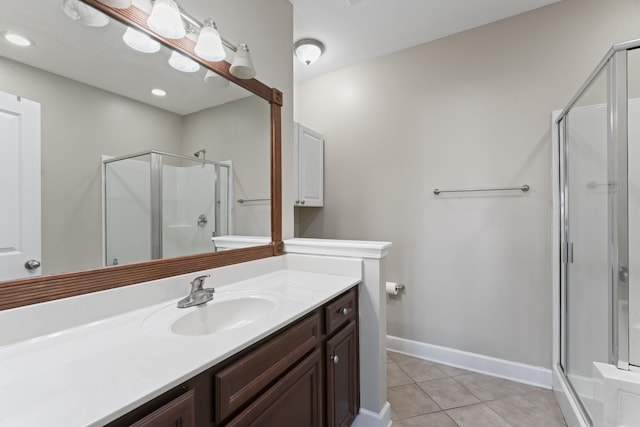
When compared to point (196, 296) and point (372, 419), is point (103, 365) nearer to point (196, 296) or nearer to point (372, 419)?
point (196, 296)

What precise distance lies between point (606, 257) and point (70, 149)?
2.09 meters

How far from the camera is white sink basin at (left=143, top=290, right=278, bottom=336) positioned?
0.95m

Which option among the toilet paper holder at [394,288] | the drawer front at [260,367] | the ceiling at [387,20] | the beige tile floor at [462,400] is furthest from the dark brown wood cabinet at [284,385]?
the ceiling at [387,20]

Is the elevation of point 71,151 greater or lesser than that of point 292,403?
greater

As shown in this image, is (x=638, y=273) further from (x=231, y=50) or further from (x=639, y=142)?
(x=231, y=50)

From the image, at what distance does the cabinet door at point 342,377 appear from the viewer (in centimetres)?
120

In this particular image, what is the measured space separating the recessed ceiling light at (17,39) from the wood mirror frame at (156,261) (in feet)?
0.81

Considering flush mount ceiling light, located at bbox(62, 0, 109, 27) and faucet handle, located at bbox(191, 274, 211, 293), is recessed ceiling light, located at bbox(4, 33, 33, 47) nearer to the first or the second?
flush mount ceiling light, located at bbox(62, 0, 109, 27)

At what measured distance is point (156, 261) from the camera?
3.63 feet

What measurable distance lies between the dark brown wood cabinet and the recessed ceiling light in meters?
1.01

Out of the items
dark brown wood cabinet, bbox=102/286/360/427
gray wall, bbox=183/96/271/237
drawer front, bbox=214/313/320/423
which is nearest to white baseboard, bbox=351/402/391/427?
dark brown wood cabinet, bbox=102/286/360/427

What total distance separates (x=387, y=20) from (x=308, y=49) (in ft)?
2.06

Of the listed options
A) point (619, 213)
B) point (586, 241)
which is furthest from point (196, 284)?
point (586, 241)

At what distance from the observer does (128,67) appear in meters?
1.06
